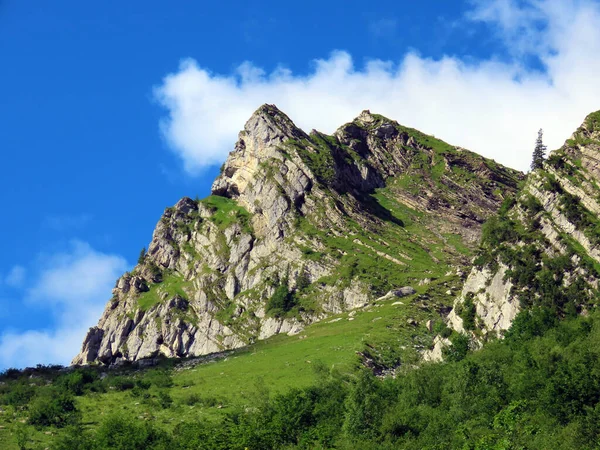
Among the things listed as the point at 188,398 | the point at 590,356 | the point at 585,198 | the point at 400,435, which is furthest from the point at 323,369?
the point at 585,198

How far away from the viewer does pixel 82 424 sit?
137 meters

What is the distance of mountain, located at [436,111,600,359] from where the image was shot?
6718 inches

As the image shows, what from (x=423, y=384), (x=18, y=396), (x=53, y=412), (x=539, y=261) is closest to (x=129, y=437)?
(x=53, y=412)

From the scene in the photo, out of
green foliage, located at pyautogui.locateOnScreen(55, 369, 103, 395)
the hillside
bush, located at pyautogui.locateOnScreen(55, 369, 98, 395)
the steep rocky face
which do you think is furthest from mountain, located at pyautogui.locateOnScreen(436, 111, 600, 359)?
bush, located at pyautogui.locateOnScreen(55, 369, 98, 395)

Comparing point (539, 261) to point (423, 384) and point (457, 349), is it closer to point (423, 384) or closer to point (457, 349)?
point (457, 349)

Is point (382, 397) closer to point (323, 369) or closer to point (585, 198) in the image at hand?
point (323, 369)

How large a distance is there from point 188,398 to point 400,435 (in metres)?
52.0

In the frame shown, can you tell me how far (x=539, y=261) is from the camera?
180 m

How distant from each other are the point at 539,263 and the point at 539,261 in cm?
52

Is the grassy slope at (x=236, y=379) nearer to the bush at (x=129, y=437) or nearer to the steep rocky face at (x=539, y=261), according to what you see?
the bush at (x=129, y=437)

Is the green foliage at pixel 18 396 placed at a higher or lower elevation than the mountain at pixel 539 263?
lower

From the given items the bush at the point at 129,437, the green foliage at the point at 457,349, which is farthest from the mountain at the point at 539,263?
the bush at the point at 129,437

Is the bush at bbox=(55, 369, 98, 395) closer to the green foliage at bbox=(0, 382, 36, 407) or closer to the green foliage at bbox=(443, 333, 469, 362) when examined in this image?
the green foliage at bbox=(0, 382, 36, 407)

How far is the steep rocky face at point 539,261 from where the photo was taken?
171 meters
